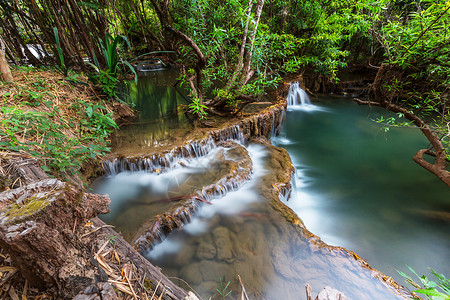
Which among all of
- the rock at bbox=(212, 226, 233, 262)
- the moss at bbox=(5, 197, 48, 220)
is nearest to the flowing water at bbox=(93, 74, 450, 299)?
the rock at bbox=(212, 226, 233, 262)

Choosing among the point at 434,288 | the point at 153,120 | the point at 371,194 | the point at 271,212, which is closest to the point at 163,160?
the point at 153,120

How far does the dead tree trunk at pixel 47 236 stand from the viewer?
0.72 m

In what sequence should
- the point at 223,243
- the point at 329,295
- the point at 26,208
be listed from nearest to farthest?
the point at 26,208 < the point at 329,295 < the point at 223,243

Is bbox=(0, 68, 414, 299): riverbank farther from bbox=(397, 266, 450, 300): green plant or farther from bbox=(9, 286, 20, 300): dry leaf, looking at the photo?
bbox=(397, 266, 450, 300): green plant

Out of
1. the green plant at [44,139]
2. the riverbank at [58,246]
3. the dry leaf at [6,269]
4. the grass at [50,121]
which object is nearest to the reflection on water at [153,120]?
the grass at [50,121]

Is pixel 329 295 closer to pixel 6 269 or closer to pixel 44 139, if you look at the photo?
pixel 6 269

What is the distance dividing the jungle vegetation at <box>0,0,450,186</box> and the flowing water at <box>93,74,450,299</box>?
991 mm

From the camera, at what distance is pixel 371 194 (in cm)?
402

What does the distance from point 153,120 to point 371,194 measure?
5047 mm

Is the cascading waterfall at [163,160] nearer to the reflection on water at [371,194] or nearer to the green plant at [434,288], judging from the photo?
the reflection on water at [371,194]

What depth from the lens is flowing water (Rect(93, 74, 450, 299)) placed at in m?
2.19

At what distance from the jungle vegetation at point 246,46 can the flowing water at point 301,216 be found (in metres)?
0.99

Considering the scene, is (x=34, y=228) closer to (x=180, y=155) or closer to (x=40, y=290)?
(x=40, y=290)

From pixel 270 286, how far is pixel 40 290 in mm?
2026
